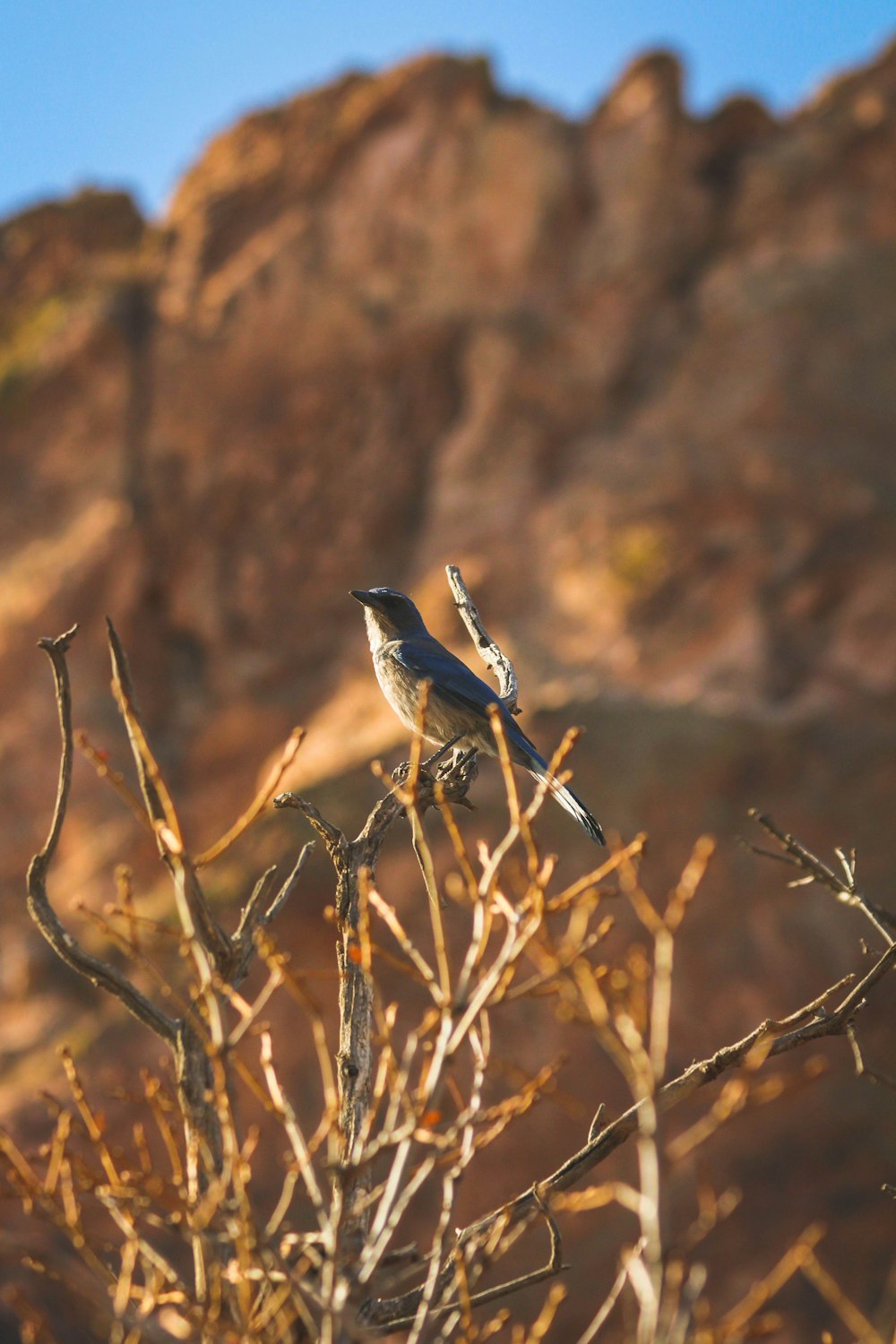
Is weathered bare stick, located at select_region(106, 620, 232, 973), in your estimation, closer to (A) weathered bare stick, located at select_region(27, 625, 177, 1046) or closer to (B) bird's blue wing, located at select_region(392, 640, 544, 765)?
(A) weathered bare stick, located at select_region(27, 625, 177, 1046)

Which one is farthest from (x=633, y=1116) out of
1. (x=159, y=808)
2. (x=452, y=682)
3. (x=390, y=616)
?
(x=390, y=616)

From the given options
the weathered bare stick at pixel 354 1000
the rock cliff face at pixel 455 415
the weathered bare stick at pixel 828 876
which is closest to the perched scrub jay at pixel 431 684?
the weathered bare stick at pixel 354 1000

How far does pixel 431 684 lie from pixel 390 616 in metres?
1.24

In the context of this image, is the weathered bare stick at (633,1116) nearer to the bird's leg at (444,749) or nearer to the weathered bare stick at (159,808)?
the weathered bare stick at (159,808)

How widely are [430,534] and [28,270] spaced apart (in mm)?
8817

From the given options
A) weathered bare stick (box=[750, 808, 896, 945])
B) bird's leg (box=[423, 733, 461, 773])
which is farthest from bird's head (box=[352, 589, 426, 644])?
weathered bare stick (box=[750, 808, 896, 945])

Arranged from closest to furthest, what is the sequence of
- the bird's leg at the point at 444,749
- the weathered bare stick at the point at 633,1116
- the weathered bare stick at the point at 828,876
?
the weathered bare stick at the point at 633,1116 → the weathered bare stick at the point at 828,876 → the bird's leg at the point at 444,749

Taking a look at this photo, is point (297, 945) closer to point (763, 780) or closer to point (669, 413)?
point (763, 780)

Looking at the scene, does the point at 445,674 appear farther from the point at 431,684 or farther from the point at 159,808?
the point at 159,808

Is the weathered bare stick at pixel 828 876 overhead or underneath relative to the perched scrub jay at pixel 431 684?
underneath

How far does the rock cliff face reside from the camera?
53.8 feet

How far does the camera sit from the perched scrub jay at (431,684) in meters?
6.62

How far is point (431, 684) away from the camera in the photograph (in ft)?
20.5

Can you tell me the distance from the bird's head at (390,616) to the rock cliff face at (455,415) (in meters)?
7.44
